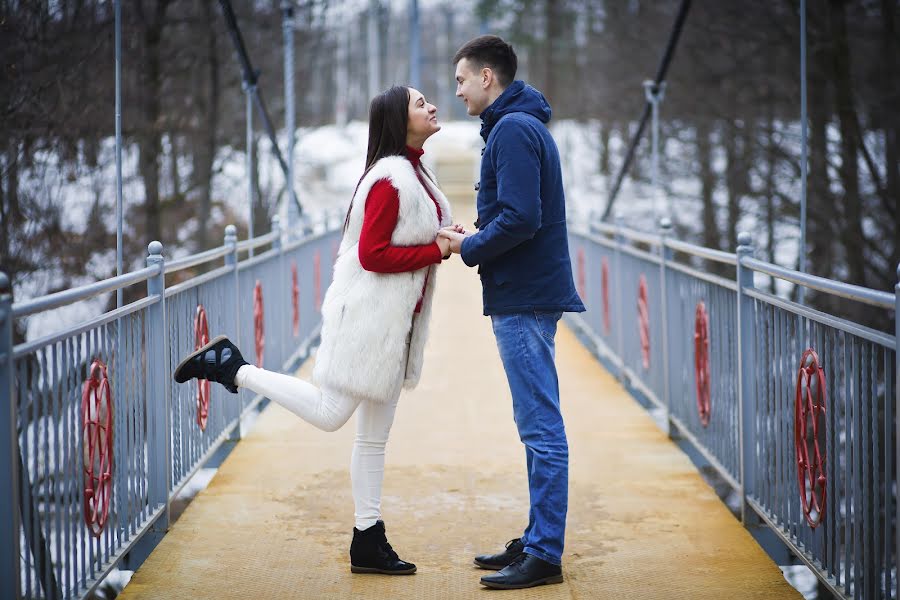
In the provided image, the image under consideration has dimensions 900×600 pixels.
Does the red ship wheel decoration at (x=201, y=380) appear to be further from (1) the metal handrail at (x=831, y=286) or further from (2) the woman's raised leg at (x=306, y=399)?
(1) the metal handrail at (x=831, y=286)

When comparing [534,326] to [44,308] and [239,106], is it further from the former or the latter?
[239,106]

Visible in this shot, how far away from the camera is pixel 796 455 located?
4297 millimetres

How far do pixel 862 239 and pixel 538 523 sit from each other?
34.7ft

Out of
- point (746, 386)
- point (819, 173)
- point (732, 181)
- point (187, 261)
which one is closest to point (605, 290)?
point (746, 386)

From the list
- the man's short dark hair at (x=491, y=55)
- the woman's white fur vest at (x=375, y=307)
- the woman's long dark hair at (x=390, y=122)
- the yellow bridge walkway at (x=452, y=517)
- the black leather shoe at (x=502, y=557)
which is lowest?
the yellow bridge walkway at (x=452, y=517)

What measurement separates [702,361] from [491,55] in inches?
98.8

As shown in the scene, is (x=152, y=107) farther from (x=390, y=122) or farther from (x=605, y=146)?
(x=605, y=146)

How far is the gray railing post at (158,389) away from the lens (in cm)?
480

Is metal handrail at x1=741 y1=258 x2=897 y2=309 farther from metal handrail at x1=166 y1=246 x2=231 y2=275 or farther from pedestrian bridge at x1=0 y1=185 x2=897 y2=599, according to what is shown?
metal handrail at x1=166 y1=246 x2=231 y2=275

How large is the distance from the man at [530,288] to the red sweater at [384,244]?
11cm

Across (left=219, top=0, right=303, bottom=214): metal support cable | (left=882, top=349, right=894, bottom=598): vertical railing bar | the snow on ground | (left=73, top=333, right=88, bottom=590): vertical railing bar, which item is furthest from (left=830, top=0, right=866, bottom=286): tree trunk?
(left=73, top=333, right=88, bottom=590): vertical railing bar

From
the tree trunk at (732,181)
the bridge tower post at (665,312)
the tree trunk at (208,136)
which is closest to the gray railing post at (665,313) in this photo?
the bridge tower post at (665,312)

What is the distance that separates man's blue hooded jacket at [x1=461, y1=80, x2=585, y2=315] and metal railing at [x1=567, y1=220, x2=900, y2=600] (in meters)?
0.80

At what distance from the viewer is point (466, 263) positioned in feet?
13.4
